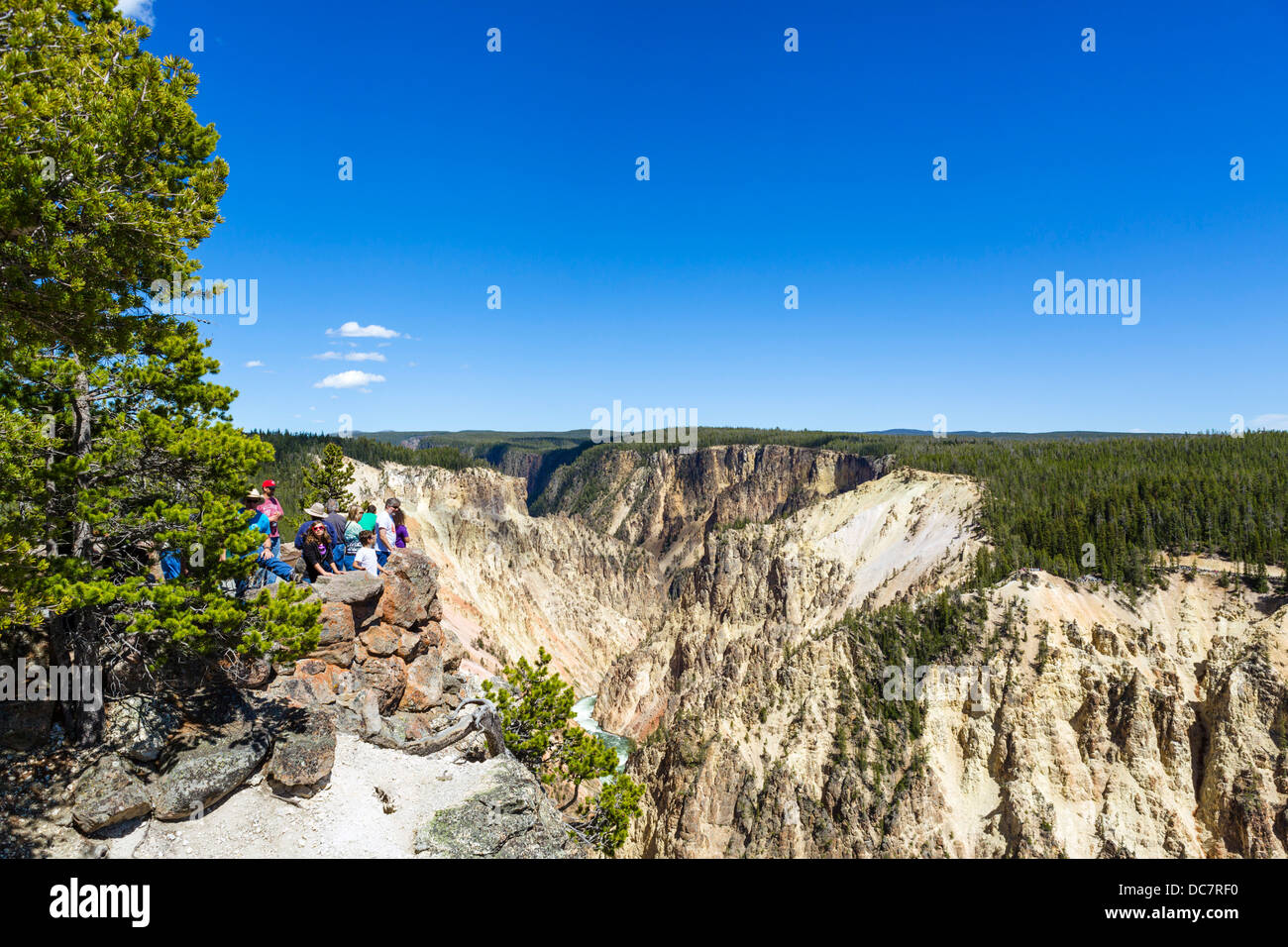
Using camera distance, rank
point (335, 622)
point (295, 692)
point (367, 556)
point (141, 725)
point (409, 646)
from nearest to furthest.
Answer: point (141, 725), point (295, 692), point (335, 622), point (367, 556), point (409, 646)

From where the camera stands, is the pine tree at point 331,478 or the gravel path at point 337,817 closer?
the gravel path at point 337,817

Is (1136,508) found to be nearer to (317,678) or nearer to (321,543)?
(321,543)

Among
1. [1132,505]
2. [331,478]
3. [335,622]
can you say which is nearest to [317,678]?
[335,622]

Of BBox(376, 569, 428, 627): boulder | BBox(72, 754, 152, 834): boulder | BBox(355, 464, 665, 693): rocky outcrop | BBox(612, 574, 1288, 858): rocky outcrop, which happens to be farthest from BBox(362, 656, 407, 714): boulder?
BBox(355, 464, 665, 693): rocky outcrop

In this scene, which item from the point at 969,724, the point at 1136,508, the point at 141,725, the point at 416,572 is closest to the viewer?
the point at 141,725

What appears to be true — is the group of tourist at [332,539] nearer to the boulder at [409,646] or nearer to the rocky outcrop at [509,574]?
the boulder at [409,646]

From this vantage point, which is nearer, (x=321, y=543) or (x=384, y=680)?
(x=384, y=680)

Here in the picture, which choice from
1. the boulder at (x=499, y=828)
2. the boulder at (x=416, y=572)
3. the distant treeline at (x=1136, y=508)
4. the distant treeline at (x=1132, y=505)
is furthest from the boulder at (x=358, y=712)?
the distant treeline at (x=1132, y=505)
